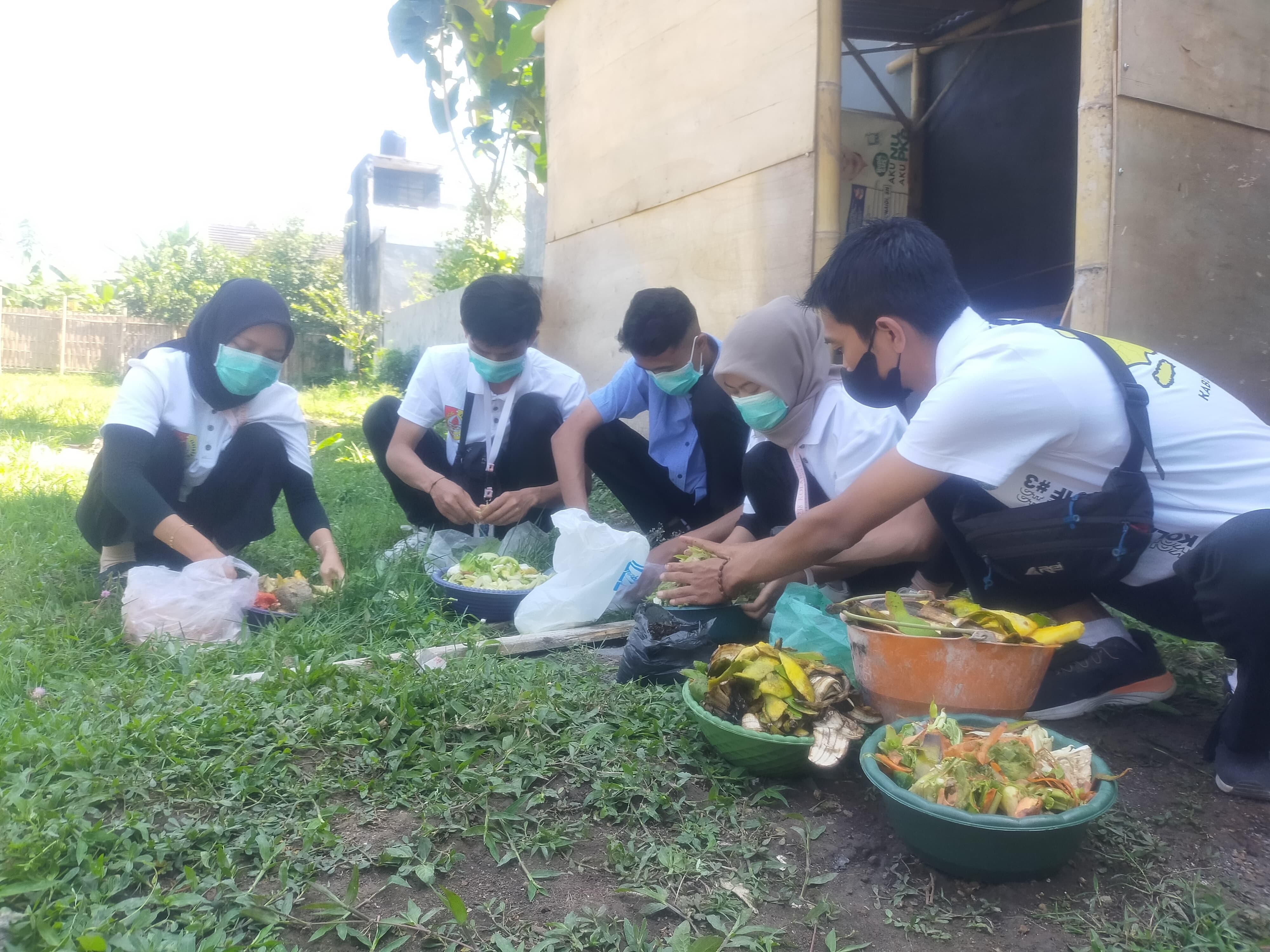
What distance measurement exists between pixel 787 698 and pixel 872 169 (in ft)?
13.9

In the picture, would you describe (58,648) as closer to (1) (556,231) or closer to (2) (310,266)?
(1) (556,231)

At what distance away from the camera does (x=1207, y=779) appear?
194cm

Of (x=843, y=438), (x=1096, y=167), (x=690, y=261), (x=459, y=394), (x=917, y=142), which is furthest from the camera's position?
(x=917, y=142)

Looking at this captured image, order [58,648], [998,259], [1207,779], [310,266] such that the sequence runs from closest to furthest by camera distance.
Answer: [1207,779] < [58,648] < [998,259] < [310,266]

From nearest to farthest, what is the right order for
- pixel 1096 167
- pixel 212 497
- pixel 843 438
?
pixel 843 438 < pixel 1096 167 < pixel 212 497

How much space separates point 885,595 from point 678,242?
130 inches

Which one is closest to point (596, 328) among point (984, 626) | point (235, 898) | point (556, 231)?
point (556, 231)

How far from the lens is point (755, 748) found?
1852mm

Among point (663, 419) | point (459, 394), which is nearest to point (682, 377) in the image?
point (663, 419)

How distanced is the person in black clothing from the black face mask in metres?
1.00

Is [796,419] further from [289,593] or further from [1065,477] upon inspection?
[289,593]

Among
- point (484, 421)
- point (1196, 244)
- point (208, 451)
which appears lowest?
point (208, 451)

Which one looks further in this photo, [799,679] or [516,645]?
[516,645]

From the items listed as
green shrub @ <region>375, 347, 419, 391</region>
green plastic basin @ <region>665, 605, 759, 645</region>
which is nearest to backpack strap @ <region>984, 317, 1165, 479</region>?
green plastic basin @ <region>665, 605, 759, 645</region>
